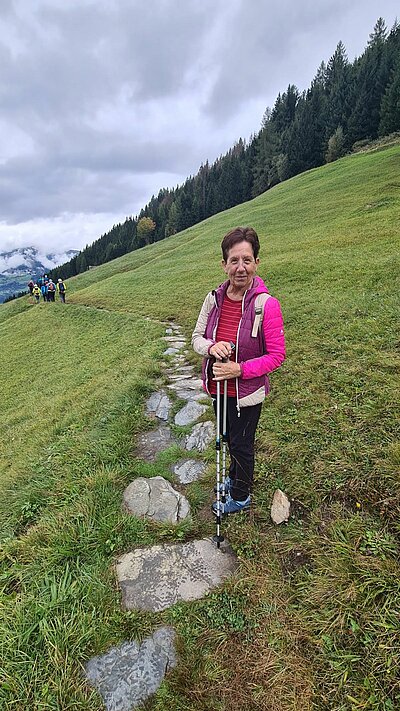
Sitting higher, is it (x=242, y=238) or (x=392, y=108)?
(x=392, y=108)

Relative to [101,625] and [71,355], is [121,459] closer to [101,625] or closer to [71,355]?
[101,625]

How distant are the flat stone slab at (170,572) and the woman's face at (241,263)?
2.80 meters

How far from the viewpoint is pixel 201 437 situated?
17.9 ft

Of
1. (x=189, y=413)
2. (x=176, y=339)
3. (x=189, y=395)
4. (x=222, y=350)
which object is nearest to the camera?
(x=222, y=350)

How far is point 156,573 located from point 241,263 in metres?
3.14

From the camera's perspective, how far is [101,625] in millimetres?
2809

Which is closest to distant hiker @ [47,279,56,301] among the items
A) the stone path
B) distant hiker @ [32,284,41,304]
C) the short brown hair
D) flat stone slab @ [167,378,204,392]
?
distant hiker @ [32,284,41,304]

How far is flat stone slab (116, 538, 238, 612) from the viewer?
3084 mm

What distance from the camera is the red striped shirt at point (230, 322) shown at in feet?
11.8

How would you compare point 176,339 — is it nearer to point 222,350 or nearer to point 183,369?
point 183,369

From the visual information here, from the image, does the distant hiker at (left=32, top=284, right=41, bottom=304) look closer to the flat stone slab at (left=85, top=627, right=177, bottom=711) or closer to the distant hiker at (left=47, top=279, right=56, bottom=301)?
the distant hiker at (left=47, top=279, right=56, bottom=301)

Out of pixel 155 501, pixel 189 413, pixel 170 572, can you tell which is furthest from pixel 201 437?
pixel 170 572

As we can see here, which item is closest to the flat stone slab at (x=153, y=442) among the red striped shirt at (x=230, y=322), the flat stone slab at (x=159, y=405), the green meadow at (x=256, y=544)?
the green meadow at (x=256, y=544)

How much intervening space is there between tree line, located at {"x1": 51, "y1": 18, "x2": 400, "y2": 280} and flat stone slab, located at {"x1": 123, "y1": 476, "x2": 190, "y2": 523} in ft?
218
